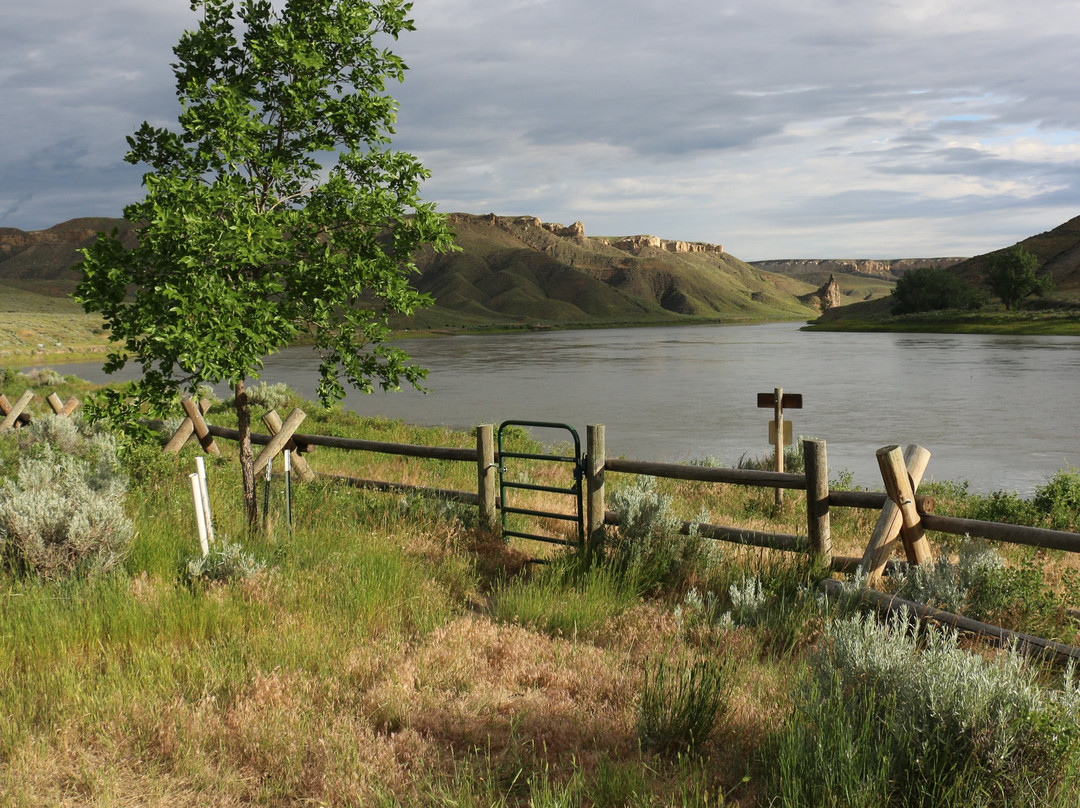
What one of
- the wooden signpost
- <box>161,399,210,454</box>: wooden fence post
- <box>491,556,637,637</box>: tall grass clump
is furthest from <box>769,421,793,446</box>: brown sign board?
<box>161,399,210,454</box>: wooden fence post

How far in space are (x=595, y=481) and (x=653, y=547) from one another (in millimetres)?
814

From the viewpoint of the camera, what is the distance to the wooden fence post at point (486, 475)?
26.5 ft

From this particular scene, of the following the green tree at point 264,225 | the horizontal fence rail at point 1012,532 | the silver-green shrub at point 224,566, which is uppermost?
A: the green tree at point 264,225

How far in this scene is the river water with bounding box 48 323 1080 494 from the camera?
19.9 m

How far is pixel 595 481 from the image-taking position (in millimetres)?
7289

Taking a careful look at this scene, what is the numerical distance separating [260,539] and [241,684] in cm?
254

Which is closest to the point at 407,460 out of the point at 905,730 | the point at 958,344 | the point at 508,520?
the point at 508,520

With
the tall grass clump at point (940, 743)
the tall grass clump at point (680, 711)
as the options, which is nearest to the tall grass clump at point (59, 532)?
the tall grass clump at point (680, 711)

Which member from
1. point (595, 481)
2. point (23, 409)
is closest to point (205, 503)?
point (595, 481)

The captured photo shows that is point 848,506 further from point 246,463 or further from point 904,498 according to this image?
point 246,463

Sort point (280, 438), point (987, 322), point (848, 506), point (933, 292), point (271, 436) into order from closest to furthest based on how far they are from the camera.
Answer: point (848, 506) → point (280, 438) → point (271, 436) → point (987, 322) → point (933, 292)

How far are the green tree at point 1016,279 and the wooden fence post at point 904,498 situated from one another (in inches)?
4334

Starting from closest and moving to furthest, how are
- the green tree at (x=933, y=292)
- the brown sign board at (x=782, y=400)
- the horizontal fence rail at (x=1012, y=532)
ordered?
the horizontal fence rail at (x=1012, y=532)
the brown sign board at (x=782, y=400)
the green tree at (x=933, y=292)

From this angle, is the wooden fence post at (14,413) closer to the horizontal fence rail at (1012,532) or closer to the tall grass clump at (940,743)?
the horizontal fence rail at (1012,532)
